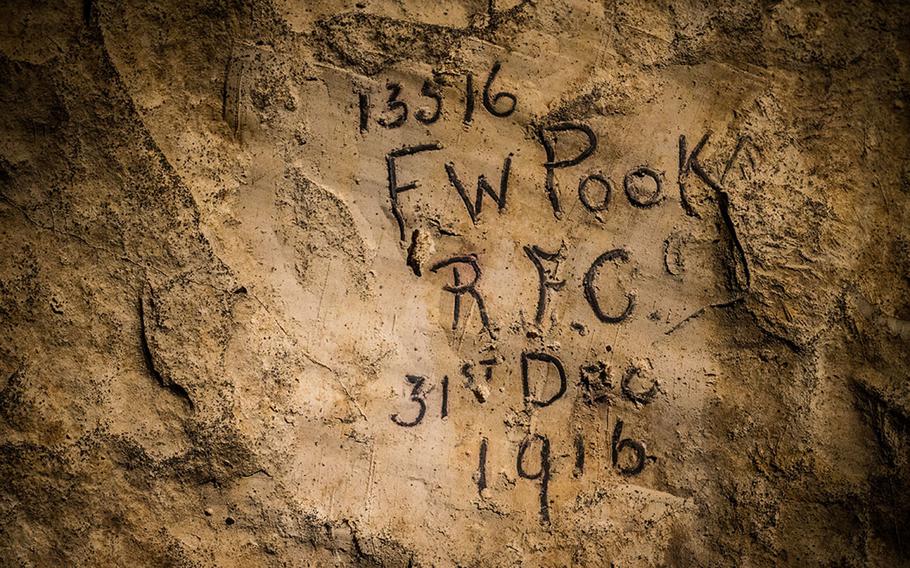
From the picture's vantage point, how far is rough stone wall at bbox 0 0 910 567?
63.1 inches

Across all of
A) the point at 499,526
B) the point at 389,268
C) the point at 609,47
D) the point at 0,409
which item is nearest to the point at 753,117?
the point at 609,47

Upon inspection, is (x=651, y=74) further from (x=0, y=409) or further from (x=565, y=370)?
(x=0, y=409)

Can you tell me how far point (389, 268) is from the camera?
167 cm

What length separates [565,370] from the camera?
1.68 metres

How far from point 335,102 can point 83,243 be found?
680 mm

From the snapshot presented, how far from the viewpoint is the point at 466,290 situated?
168 cm

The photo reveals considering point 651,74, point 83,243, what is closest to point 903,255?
point 651,74

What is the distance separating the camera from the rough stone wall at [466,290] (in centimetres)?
160

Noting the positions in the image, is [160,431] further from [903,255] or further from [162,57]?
[903,255]

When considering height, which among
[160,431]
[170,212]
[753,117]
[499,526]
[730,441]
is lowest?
[499,526]

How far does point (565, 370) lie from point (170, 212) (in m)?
1.02

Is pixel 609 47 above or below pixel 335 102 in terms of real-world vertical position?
above

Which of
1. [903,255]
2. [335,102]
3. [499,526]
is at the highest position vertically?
[335,102]

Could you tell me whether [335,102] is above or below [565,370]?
above
